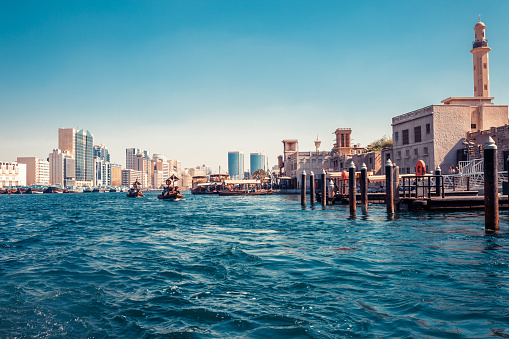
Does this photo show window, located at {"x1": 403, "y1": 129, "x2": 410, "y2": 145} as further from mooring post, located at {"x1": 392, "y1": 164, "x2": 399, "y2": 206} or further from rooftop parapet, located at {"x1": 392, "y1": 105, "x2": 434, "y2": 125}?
mooring post, located at {"x1": 392, "y1": 164, "x2": 399, "y2": 206}

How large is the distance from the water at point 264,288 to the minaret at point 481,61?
51974mm

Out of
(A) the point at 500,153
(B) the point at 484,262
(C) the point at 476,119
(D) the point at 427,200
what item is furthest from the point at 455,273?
(C) the point at 476,119

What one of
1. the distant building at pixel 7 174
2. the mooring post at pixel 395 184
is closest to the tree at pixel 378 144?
the mooring post at pixel 395 184

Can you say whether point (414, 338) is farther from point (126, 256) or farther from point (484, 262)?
point (126, 256)

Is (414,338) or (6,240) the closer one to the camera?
(414,338)

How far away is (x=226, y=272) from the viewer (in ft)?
31.5

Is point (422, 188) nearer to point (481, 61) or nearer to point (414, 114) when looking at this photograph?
point (414, 114)

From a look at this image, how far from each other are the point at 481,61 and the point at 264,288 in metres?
62.3

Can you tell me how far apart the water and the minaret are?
5197 centimetres

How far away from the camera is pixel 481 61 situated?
5719 cm

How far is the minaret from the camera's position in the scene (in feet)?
186

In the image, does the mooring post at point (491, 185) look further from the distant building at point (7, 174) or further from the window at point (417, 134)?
the distant building at point (7, 174)

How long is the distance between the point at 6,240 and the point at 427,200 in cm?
2224

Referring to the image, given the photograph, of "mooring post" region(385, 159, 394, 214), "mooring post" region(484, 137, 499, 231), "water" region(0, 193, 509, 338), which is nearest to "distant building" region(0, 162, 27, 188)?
"water" region(0, 193, 509, 338)
